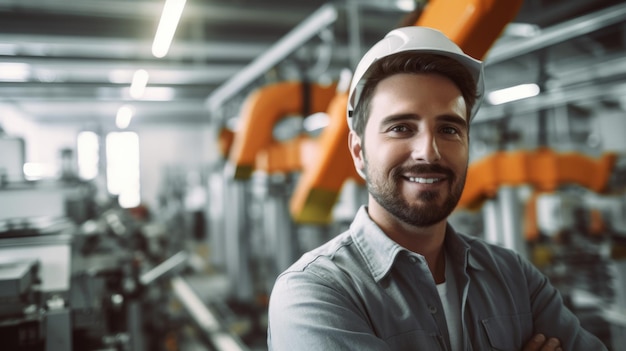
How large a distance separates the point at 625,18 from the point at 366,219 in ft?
5.98

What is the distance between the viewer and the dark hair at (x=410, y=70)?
1304 millimetres

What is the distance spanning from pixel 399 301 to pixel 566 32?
1.96 m

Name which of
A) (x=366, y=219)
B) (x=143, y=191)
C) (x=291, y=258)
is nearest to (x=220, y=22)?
(x=291, y=258)

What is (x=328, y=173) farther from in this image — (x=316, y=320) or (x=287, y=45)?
(x=287, y=45)

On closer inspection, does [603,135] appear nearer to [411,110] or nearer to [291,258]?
[291,258]

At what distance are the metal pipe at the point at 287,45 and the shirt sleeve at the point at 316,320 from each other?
178 cm

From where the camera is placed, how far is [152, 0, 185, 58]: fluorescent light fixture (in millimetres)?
3217

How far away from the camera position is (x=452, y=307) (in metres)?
1.31

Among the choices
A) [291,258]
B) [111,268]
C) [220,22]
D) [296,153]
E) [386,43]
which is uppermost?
[220,22]

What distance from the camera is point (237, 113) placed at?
20.5 ft

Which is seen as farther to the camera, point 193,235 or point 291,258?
point 193,235

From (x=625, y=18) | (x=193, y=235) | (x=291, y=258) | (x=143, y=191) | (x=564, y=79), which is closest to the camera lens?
(x=625, y=18)

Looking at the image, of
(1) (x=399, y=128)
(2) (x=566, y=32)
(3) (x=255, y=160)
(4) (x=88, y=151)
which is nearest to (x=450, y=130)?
(1) (x=399, y=128)

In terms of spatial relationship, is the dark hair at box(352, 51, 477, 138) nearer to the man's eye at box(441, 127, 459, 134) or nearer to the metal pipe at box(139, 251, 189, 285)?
the man's eye at box(441, 127, 459, 134)
